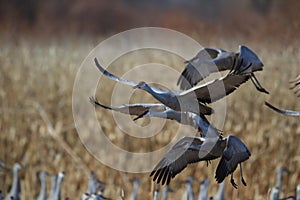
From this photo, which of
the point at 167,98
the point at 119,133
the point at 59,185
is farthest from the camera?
the point at 119,133

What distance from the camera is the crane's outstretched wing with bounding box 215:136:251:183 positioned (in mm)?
866

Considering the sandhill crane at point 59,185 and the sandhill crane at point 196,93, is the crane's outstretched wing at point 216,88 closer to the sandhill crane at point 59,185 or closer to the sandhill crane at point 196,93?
the sandhill crane at point 196,93

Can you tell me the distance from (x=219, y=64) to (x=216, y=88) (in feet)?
0.20

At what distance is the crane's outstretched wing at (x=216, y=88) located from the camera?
856mm

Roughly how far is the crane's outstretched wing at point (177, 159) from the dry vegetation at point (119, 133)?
0.91 m

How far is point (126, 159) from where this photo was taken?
98.0 inches

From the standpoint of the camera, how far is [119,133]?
2.66 meters

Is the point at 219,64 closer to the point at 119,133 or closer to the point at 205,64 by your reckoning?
the point at 205,64

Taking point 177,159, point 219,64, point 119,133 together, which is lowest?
point 177,159

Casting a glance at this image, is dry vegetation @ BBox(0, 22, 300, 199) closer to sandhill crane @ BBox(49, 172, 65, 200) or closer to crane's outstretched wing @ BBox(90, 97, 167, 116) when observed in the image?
sandhill crane @ BBox(49, 172, 65, 200)

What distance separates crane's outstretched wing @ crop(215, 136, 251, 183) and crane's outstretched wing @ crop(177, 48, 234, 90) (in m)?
0.12

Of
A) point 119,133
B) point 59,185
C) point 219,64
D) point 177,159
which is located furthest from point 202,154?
point 119,133

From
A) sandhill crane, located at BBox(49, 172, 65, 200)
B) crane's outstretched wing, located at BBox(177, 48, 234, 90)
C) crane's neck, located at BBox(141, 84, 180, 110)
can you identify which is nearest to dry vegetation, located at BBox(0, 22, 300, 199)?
sandhill crane, located at BBox(49, 172, 65, 200)

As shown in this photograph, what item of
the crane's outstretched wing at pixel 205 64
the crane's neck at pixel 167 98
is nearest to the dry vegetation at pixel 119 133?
the crane's outstretched wing at pixel 205 64
